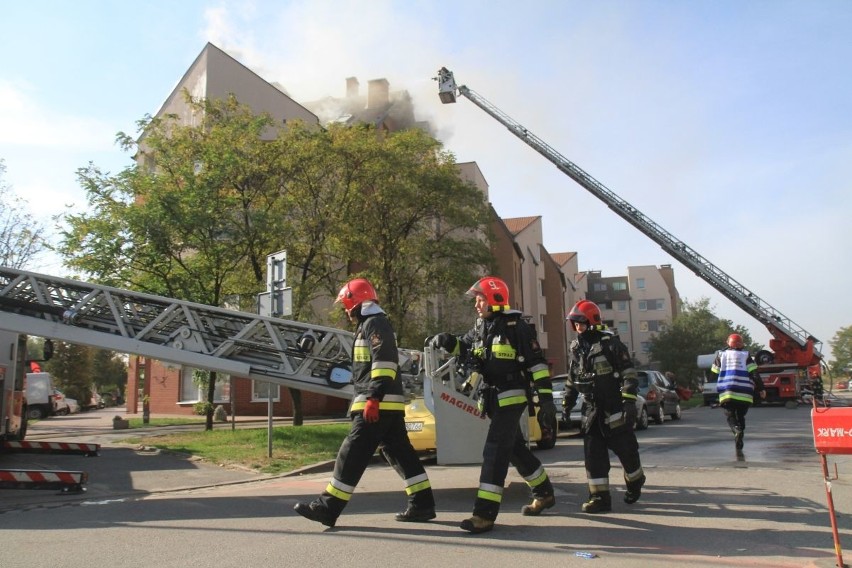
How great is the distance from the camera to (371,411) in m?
5.43

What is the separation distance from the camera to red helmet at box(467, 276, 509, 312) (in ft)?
19.6

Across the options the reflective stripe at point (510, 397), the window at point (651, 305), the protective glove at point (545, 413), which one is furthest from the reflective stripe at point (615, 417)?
the window at point (651, 305)

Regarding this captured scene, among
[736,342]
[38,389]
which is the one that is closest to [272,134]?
[38,389]

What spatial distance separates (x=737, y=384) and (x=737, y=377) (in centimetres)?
11

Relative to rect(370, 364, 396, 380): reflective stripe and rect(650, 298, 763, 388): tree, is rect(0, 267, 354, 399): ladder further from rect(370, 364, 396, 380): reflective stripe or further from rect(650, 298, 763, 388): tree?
rect(650, 298, 763, 388): tree

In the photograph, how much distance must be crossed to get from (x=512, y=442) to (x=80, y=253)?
12420 millimetres

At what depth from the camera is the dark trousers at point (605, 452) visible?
6.15m

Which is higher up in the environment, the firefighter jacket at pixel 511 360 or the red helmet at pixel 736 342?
the red helmet at pixel 736 342

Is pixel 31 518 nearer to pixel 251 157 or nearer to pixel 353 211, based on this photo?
pixel 251 157

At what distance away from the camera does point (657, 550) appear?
4.86 m

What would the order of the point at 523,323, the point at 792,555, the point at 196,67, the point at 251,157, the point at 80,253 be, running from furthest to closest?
the point at 196,67 < the point at 251,157 < the point at 80,253 < the point at 523,323 < the point at 792,555

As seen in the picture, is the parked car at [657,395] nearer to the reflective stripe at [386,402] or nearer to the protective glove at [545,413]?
the protective glove at [545,413]

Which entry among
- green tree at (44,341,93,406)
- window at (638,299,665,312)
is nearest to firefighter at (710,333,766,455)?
green tree at (44,341,93,406)

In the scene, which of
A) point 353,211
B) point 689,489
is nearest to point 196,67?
point 353,211
